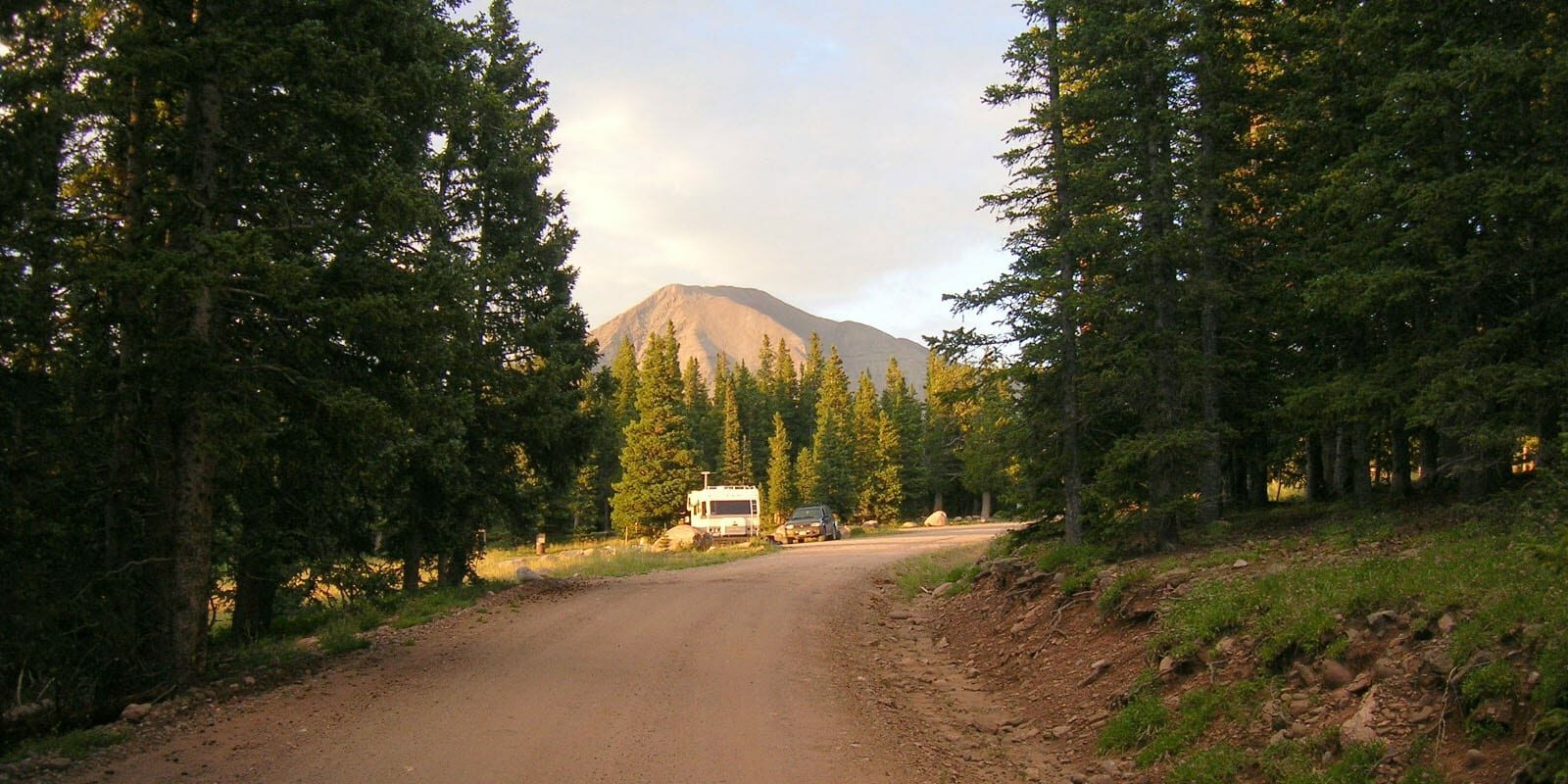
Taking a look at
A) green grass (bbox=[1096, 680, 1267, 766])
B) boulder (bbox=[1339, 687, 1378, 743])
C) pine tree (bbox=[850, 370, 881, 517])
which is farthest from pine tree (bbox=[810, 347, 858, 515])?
boulder (bbox=[1339, 687, 1378, 743])

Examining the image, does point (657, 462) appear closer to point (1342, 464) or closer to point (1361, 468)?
point (1342, 464)

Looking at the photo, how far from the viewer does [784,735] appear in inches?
319

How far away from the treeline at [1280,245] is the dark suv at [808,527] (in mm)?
30795

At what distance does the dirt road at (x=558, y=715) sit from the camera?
7.07 meters

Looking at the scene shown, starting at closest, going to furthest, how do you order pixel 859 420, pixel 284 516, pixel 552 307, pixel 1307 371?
1. pixel 284 516
2. pixel 1307 371
3. pixel 552 307
4. pixel 859 420

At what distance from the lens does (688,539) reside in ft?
140

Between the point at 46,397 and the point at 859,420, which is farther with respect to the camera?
the point at 859,420

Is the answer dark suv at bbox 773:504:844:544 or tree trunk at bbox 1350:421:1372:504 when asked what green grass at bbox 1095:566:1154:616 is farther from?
dark suv at bbox 773:504:844:544

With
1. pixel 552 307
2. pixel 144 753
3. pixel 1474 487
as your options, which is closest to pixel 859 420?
pixel 552 307

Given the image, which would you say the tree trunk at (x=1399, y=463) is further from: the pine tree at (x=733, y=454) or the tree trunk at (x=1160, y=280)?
the pine tree at (x=733, y=454)

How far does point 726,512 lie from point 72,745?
140 ft

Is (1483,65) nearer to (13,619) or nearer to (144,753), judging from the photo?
(144,753)

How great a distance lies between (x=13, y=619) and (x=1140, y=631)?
11084 mm

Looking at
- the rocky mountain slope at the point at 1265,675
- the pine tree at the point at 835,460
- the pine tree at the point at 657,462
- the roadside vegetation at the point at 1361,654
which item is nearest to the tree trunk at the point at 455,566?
the rocky mountain slope at the point at 1265,675
